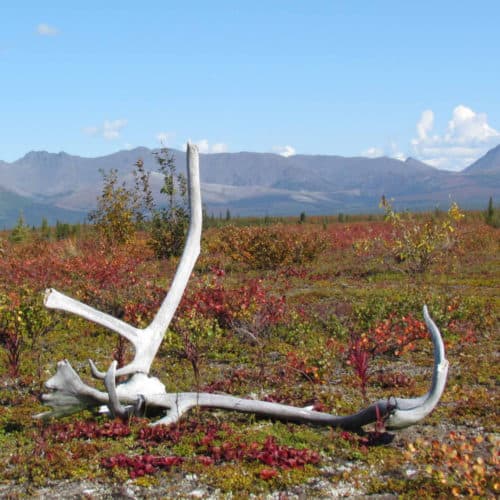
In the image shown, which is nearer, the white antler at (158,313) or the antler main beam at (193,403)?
the antler main beam at (193,403)

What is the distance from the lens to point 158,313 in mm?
7891

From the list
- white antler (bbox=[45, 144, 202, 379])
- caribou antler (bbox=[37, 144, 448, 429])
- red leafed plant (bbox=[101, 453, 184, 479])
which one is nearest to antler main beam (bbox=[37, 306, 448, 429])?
caribou antler (bbox=[37, 144, 448, 429])

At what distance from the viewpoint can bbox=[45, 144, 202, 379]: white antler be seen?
7.15 m

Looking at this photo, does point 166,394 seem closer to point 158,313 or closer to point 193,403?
point 193,403

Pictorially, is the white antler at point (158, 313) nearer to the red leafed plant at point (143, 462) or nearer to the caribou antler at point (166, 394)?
Answer: the caribou antler at point (166, 394)

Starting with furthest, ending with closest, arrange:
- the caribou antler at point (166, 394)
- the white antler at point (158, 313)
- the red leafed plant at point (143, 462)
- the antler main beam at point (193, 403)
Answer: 1. the white antler at point (158, 313)
2. the caribou antler at point (166, 394)
3. the antler main beam at point (193, 403)
4. the red leafed plant at point (143, 462)

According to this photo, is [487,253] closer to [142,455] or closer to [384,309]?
[384,309]

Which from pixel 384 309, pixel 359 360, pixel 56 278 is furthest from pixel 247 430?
pixel 56 278

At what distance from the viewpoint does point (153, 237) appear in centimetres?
2489

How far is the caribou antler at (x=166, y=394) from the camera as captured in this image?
648cm

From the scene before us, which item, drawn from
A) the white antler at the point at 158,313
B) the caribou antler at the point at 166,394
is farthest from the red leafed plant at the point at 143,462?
the white antler at the point at 158,313

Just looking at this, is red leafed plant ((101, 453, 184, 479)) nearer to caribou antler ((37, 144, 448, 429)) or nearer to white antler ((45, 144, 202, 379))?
caribou antler ((37, 144, 448, 429))

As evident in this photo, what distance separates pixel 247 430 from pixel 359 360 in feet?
5.83

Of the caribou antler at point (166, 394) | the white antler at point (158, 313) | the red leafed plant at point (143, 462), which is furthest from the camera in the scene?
the white antler at point (158, 313)
